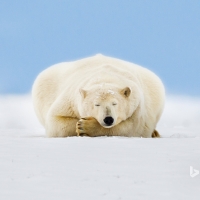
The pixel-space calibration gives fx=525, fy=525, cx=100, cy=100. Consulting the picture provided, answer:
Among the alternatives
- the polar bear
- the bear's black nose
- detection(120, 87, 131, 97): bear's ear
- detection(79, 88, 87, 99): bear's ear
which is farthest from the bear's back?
the bear's black nose

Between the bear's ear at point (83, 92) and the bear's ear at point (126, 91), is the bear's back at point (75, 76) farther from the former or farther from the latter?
the bear's ear at point (83, 92)

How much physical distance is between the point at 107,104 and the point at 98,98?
0.27 metres

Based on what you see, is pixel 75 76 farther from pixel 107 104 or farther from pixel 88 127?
pixel 107 104

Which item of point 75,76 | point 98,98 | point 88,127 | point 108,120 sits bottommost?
point 88,127

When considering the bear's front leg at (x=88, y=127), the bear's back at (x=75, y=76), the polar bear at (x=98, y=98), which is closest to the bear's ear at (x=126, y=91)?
the polar bear at (x=98, y=98)

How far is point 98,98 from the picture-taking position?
1234 cm

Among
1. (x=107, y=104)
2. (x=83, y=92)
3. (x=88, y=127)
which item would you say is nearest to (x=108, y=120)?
(x=107, y=104)

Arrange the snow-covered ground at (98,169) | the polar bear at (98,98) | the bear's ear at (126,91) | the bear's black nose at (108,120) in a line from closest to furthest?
1. the snow-covered ground at (98,169)
2. the bear's black nose at (108,120)
3. the polar bear at (98,98)
4. the bear's ear at (126,91)

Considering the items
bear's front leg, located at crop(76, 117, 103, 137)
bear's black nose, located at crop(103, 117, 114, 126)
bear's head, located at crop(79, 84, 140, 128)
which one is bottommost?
bear's front leg, located at crop(76, 117, 103, 137)

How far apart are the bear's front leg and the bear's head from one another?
0.51ft

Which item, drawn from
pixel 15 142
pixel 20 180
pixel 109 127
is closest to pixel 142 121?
pixel 109 127

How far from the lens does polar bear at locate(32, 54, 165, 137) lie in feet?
41.3

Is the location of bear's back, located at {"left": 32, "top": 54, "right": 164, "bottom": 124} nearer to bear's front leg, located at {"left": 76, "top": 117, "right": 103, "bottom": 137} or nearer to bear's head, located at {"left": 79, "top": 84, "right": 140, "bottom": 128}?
bear's head, located at {"left": 79, "top": 84, "right": 140, "bottom": 128}

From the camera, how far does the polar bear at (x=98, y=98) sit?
496 inches
